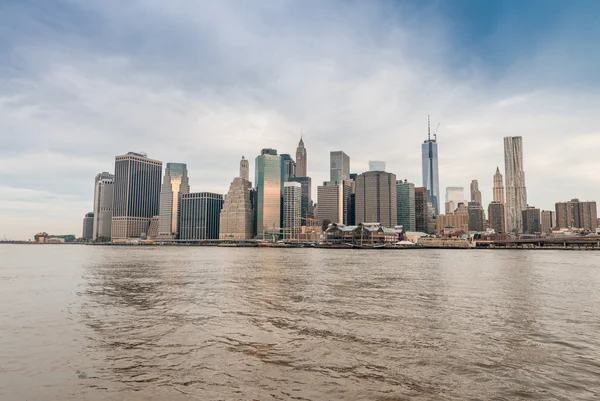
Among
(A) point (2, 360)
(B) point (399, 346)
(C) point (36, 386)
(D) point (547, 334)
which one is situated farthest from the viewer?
(D) point (547, 334)

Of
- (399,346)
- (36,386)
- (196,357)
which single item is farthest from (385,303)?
(36,386)

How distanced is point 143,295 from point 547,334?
38827 mm

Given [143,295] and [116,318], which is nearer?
[116,318]

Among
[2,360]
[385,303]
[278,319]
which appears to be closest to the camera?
[2,360]

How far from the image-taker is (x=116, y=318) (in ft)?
102

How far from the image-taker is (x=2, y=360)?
20359 mm

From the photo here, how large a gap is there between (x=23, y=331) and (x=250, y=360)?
58.7 ft

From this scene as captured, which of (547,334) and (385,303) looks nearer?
(547,334)

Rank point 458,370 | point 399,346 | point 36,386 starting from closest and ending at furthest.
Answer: point 36,386, point 458,370, point 399,346

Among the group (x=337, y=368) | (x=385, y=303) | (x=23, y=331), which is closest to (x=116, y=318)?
(x=23, y=331)

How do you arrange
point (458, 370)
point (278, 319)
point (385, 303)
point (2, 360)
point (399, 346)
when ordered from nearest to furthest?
1. point (458, 370)
2. point (2, 360)
3. point (399, 346)
4. point (278, 319)
5. point (385, 303)

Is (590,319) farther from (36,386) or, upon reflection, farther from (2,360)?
(2,360)

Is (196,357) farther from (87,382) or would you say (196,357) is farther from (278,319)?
(278,319)

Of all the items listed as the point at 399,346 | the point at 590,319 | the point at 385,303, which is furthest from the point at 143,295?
the point at 590,319
